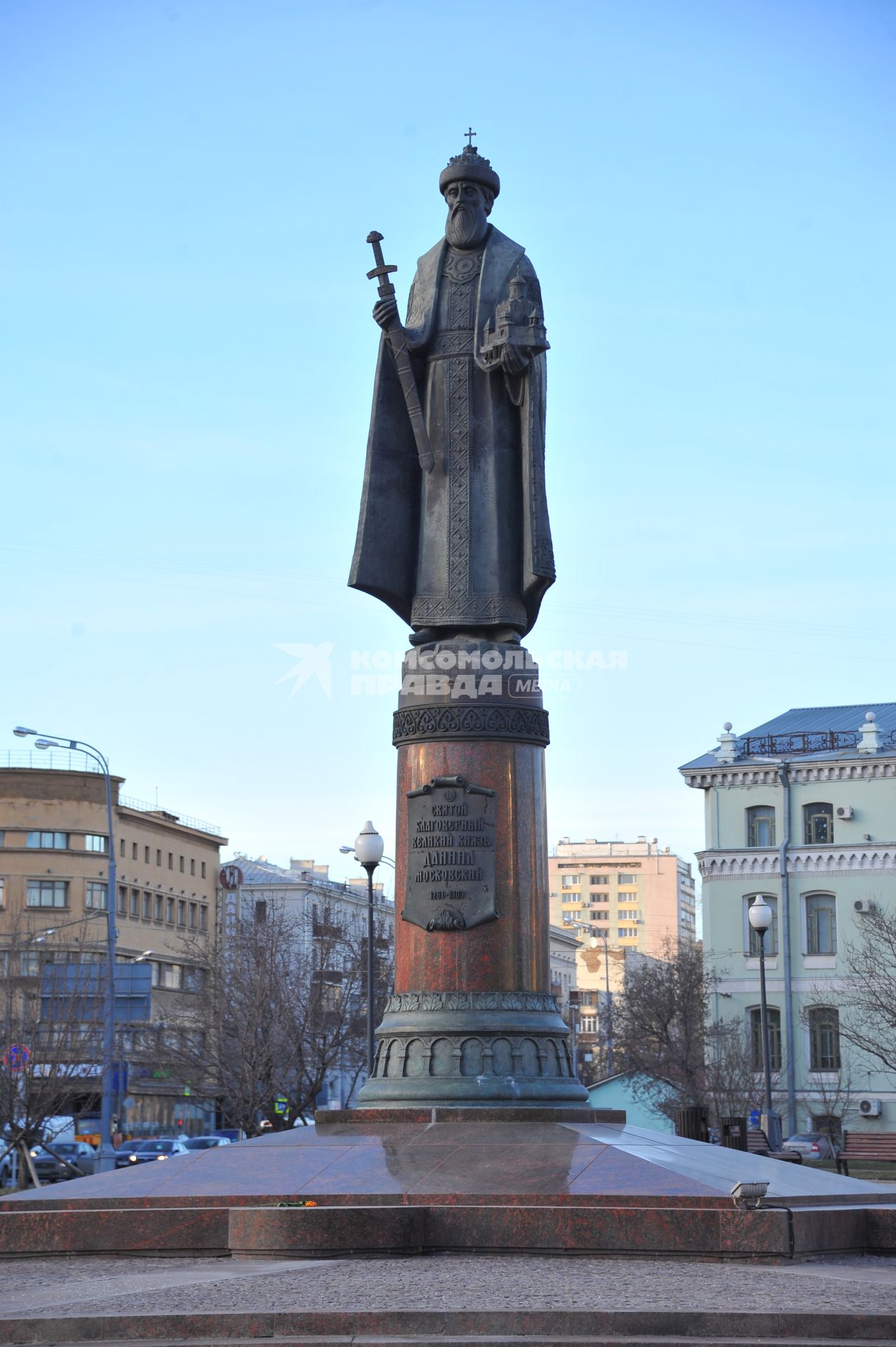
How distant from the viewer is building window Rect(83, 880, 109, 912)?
8256 cm

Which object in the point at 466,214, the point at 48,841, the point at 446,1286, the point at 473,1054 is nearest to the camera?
the point at 446,1286

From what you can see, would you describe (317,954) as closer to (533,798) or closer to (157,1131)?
(157,1131)

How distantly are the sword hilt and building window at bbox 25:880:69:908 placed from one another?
219 ft

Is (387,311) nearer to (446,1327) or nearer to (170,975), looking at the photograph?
(446,1327)

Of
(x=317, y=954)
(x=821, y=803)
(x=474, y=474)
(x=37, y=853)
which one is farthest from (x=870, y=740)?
(x=474, y=474)

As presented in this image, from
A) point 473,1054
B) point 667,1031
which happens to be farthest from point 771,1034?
point 473,1054

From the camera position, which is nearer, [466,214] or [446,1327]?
[446,1327]

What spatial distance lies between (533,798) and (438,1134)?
3.32m

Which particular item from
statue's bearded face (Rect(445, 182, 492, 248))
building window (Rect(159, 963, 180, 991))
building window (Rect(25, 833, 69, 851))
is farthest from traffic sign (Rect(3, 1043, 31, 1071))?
building window (Rect(159, 963, 180, 991))

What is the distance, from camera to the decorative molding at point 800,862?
61.3 meters

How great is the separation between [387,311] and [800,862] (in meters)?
47.3

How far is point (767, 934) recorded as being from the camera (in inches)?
2457

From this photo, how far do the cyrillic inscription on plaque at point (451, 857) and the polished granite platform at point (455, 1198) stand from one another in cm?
177

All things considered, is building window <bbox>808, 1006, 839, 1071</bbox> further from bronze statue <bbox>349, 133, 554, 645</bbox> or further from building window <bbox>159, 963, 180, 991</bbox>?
bronze statue <bbox>349, 133, 554, 645</bbox>
